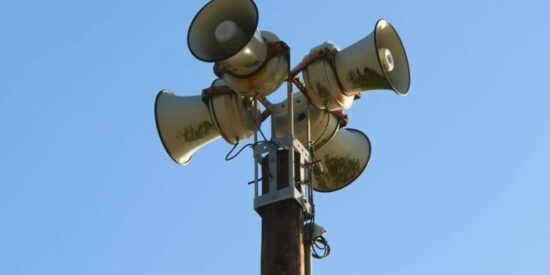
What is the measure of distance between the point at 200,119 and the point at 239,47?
962 millimetres

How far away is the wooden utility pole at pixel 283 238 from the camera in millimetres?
7973

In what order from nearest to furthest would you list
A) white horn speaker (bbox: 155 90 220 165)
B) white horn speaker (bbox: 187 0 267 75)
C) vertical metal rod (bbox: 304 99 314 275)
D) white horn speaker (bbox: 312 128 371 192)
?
vertical metal rod (bbox: 304 99 314 275) → white horn speaker (bbox: 187 0 267 75) → white horn speaker (bbox: 155 90 220 165) → white horn speaker (bbox: 312 128 371 192)

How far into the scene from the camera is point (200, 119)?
32.7 ft

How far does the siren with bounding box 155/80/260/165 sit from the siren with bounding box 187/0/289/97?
248 mm

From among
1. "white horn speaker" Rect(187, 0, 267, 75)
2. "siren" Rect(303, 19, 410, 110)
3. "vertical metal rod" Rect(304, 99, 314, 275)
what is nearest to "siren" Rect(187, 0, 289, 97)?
"white horn speaker" Rect(187, 0, 267, 75)

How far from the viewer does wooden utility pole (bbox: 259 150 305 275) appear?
797 cm

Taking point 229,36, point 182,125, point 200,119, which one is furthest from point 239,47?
point 182,125

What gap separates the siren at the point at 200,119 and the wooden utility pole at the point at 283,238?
1.04m

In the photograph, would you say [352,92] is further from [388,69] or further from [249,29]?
[249,29]

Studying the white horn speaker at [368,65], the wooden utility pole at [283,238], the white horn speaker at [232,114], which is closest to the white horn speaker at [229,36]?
the white horn speaker at [232,114]

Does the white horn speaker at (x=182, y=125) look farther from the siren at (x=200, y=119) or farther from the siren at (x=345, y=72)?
the siren at (x=345, y=72)

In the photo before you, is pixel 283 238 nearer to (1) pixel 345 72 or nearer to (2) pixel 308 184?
(2) pixel 308 184

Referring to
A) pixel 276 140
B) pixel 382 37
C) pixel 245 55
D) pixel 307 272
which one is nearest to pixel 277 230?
pixel 307 272

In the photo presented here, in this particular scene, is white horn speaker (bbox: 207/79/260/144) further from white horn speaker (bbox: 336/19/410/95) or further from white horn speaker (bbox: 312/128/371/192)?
white horn speaker (bbox: 312/128/371/192)
